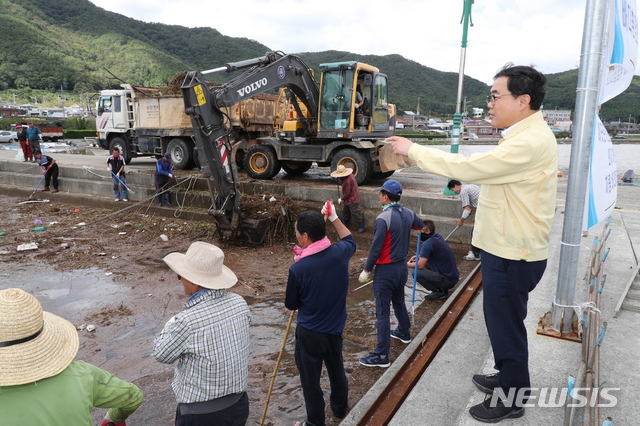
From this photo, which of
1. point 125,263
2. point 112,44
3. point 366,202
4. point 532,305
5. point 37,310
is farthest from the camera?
point 112,44

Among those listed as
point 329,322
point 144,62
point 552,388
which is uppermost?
point 144,62

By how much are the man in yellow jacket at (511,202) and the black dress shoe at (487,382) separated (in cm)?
24

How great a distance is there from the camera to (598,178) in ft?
9.61

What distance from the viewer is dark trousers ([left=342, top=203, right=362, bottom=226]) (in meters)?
8.72

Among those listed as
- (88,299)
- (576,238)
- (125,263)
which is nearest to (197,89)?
(125,263)

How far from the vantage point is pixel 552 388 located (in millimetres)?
2531

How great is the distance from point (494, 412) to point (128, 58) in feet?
321

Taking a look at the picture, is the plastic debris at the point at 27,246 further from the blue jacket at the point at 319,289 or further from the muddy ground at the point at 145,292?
the blue jacket at the point at 319,289

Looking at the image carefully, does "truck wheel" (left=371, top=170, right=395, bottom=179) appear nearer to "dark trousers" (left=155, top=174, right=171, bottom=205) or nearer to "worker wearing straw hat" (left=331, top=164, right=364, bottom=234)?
"worker wearing straw hat" (left=331, top=164, right=364, bottom=234)

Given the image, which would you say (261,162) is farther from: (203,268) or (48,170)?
(203,268)

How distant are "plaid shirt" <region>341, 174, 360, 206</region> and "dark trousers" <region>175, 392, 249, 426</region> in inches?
258

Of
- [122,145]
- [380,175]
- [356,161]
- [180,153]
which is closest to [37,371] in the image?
[356,161]

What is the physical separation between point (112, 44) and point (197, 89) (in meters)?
107

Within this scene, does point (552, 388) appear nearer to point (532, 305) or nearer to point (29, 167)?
point (532, 305)
